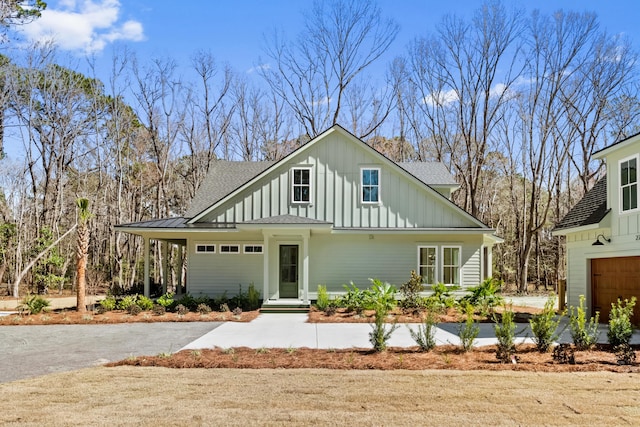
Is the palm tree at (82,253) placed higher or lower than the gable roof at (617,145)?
lower

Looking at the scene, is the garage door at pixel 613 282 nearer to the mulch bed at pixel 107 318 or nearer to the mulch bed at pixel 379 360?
the mulch bed at pixel 379 360

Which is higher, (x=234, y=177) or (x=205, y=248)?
Result: (x=234, y=177)

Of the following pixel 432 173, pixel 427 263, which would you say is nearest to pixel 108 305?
pixel 427 263

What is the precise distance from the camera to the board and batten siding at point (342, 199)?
18.4 metres

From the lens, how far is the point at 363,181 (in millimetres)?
18641

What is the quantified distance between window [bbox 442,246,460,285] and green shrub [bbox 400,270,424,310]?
1.57 m

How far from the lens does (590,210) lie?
15125 millimetres

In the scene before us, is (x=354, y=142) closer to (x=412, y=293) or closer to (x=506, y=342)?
(x=412, y=293)

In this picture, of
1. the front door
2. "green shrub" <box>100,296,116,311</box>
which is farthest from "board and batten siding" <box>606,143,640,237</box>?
"green shrub" <box>100,296,116,311</box>

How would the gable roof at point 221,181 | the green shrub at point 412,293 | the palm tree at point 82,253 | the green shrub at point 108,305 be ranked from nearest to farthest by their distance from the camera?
the palm tree at point 82,253
the green shrub at point 108,305
the green shrub at point 412,293
the gable roof at point 221,181

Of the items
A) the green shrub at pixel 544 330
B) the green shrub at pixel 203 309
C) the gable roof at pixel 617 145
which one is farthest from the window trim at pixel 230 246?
the gable roof at pixel 617 145

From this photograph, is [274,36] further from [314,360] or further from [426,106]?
[314,360]

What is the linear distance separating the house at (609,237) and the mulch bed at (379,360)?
4.26m

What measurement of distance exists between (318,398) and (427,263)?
42.6ft
